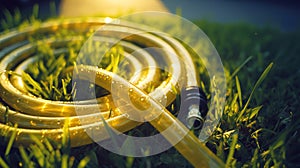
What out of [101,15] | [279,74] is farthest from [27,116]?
[101,15]

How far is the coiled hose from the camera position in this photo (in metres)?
2.01

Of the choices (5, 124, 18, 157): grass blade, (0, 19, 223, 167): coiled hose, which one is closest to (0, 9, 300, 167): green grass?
(5, 124, 18, 157): grass blade

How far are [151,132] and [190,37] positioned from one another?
1.90 meters

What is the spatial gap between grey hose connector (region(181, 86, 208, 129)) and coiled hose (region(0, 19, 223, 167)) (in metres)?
0.08

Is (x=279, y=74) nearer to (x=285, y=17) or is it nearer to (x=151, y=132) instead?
(x=151, y=132)

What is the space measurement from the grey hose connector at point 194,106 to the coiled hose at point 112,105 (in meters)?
0.08

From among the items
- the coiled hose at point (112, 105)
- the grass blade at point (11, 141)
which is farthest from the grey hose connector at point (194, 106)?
the grass blade at point (11, 141)

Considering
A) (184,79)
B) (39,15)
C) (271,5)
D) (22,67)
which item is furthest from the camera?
(271,5)

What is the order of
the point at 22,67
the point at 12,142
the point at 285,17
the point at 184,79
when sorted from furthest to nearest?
1. the point at 285,17
2. the point at 22,67
3. the point at 184,79
4. the point at 12,142

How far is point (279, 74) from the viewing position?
3248 millimetres

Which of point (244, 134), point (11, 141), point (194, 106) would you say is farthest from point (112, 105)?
point (244, 134)

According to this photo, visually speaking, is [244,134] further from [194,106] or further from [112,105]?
[112,105]

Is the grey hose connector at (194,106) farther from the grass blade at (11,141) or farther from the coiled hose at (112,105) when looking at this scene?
the grass blade at (11,141)

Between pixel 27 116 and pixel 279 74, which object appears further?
pixel 279 74
